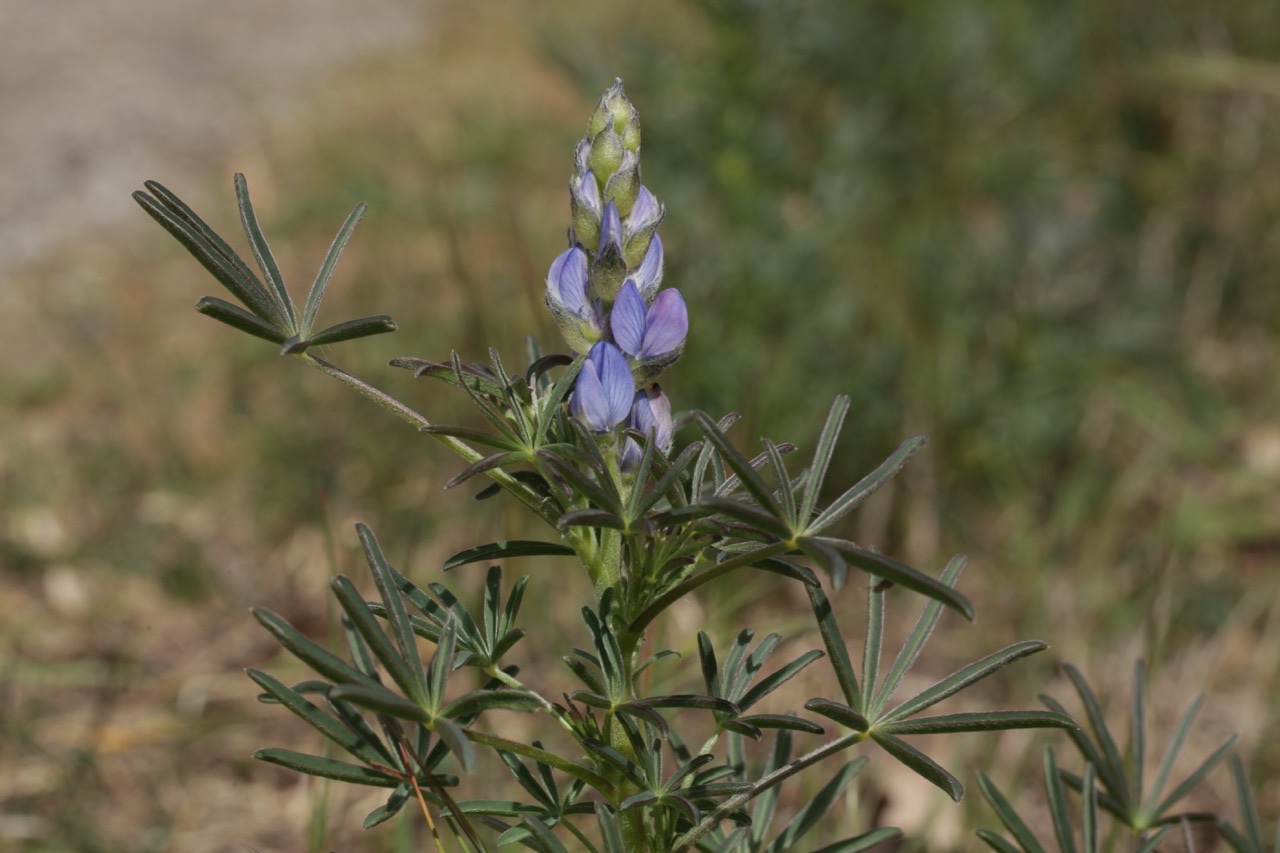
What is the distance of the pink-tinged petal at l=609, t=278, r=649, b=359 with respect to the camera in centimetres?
107

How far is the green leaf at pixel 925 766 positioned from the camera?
1018 mm

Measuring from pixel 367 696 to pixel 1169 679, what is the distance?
2.31m

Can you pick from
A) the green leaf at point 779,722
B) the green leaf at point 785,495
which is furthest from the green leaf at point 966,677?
the green leaf at point 785,495

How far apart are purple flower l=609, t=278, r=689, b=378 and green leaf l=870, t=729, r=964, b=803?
1.26 feet

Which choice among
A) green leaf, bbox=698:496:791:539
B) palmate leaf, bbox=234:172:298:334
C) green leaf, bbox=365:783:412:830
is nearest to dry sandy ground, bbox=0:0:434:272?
palmate leaf, bbox=234:172:298:334

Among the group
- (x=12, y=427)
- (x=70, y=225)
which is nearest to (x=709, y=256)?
(x=12, y=427)

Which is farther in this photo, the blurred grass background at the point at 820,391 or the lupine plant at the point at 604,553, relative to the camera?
the blurred grass background at the point at 820,391

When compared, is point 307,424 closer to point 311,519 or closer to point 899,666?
point 311,519

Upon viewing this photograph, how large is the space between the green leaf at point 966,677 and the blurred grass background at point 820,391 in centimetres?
91

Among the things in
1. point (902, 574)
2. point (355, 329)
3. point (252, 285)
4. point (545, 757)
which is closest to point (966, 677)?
point (902, 574)

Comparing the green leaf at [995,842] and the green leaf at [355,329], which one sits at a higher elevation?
the green leaf at [355,329]

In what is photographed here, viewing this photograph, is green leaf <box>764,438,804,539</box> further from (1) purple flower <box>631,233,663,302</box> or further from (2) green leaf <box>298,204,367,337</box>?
(2) green leaf <box>298,204,367,337</box>

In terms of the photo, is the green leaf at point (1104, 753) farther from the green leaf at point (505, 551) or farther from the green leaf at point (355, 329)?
the green leaf at point (355, 329)

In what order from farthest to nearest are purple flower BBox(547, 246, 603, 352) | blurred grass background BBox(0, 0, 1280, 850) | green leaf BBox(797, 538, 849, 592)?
1. blurred grass background BBox(0, 0, 1280, 850)
2. purple flower BBox(547, 246, 603, 352)
3. green leaf BBox(797, 538, 849, 592)
